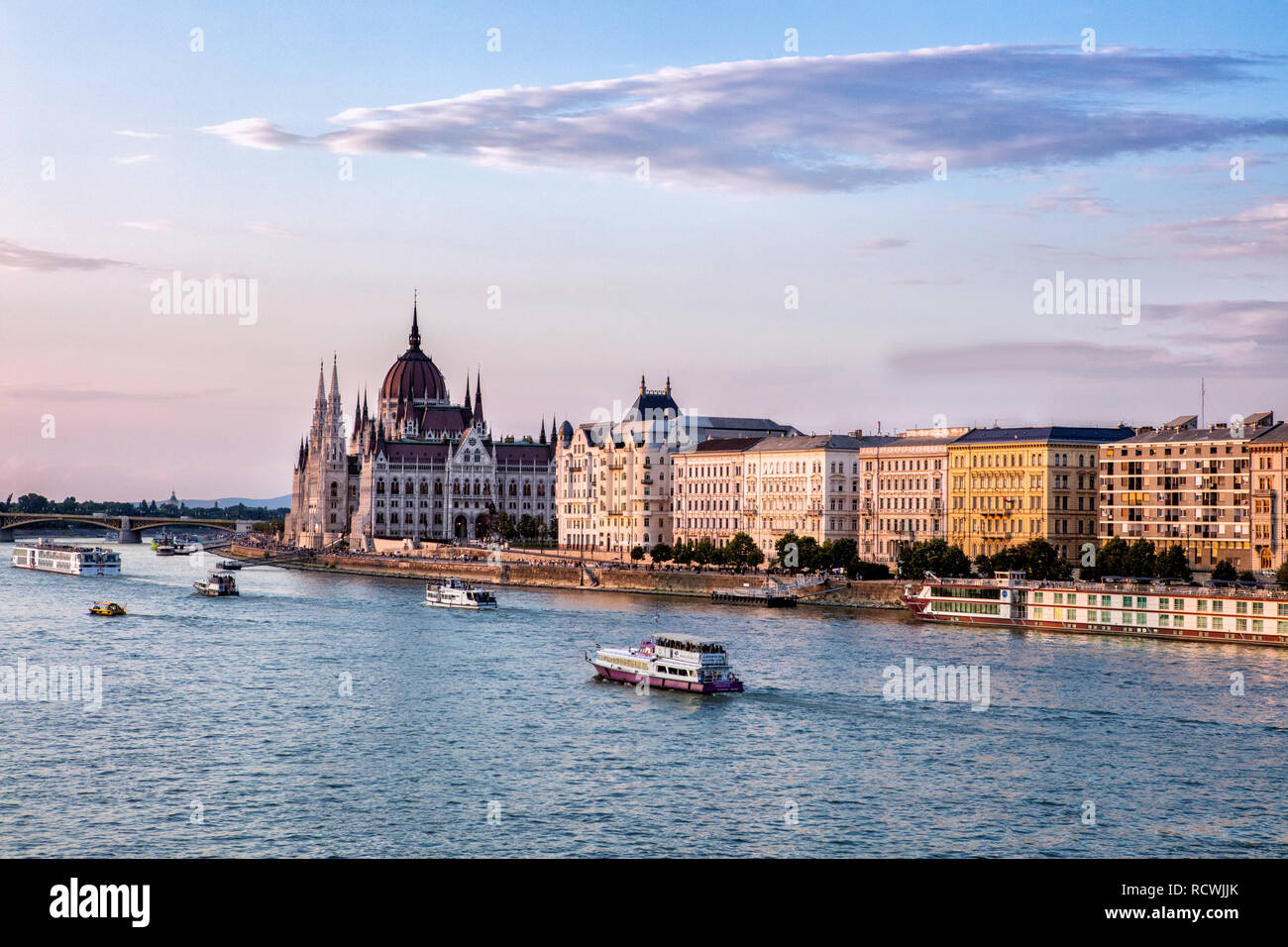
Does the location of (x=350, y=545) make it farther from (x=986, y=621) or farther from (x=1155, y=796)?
(x=1155, y=796)

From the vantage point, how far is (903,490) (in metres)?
105

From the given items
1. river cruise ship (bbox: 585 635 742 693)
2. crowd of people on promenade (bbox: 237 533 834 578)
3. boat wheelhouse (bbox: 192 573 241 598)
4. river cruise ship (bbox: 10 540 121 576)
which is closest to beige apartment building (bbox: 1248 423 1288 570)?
crowd of people on promenade (bbox: 237 533 834 578)

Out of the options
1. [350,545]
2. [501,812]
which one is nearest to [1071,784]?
[501,812]

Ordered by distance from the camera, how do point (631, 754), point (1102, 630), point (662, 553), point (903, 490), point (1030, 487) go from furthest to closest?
point (662, 553) < point (903, 490) < point (1030, 487) < point (1102, 630) < point (631, 754)

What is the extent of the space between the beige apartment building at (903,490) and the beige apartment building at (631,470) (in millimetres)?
19232

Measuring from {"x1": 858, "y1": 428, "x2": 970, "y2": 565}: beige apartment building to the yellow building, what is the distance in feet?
6.83

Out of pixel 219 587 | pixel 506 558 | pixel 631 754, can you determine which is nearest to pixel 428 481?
pixel 506 558

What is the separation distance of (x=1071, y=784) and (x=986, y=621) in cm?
4483

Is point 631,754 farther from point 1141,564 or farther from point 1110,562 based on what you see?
point 1110,562

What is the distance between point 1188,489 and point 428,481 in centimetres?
10392

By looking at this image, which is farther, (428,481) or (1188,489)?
(428,481)

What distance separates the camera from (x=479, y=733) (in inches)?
1492

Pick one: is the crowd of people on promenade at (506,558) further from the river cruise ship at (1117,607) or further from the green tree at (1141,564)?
the green tree at (1141,564)

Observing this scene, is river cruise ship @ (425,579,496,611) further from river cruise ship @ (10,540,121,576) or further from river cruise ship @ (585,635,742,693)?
river cruise ship @ (10,540,121,576)
